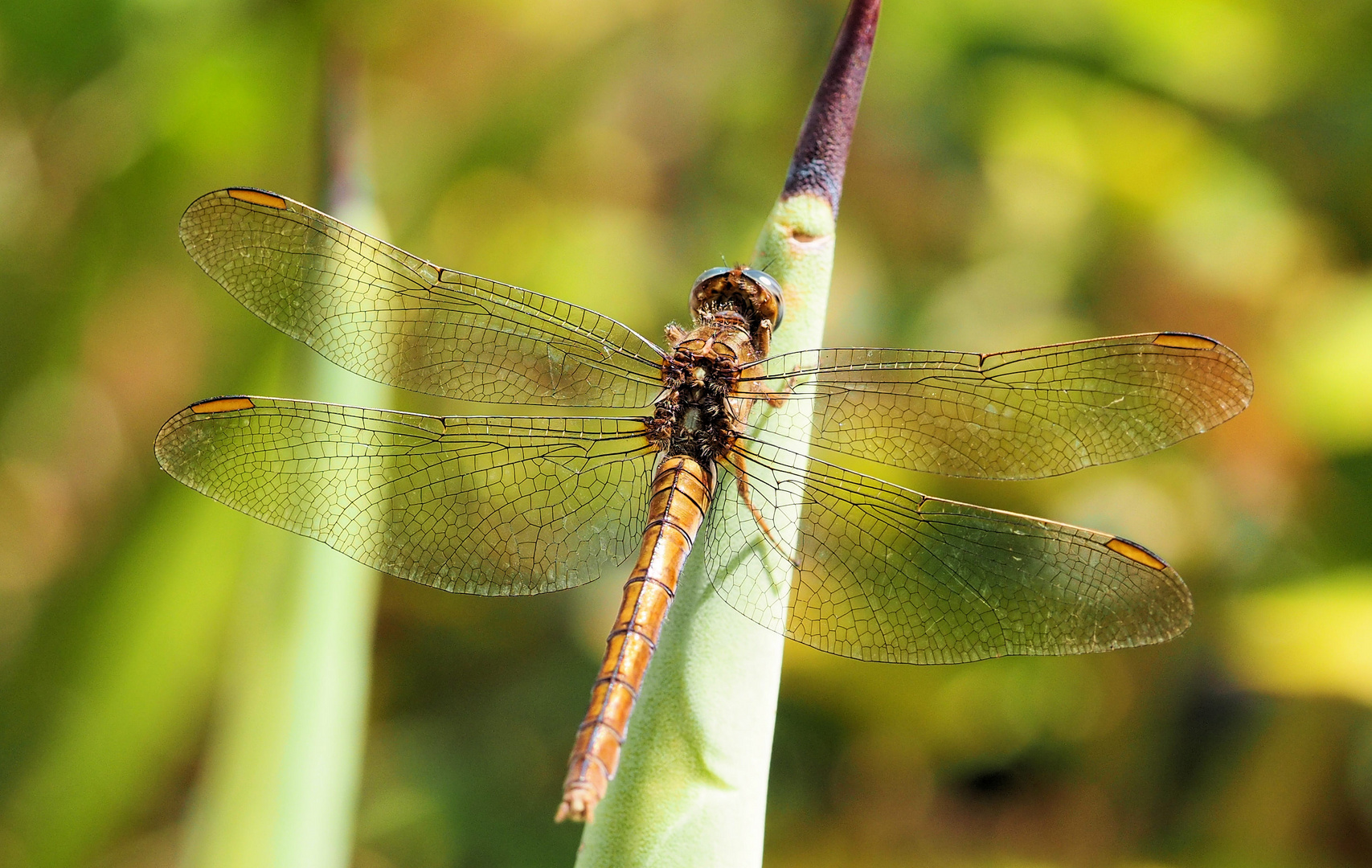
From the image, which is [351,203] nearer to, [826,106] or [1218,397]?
[826,106]

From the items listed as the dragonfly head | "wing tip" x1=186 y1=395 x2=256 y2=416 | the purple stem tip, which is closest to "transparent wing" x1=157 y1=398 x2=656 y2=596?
"wing tip" x1=186 y1=395 x2=256 y2=416

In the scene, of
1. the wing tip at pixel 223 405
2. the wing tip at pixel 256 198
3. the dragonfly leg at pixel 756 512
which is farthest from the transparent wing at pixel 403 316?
the dragonfly leg at pixel 756 512

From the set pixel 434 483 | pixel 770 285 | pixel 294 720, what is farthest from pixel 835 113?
pixel 294 720

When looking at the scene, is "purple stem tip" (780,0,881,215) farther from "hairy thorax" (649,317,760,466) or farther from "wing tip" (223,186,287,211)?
"wing tip" (223,186,287,211)

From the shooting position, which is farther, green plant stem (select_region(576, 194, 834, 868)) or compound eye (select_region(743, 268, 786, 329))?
compound eye (select_region(743, 268, 786, 329))

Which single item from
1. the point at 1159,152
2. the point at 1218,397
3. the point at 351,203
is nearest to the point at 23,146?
the point at 351,203

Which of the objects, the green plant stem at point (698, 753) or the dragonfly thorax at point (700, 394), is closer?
the green plant stem at point (698, 753)

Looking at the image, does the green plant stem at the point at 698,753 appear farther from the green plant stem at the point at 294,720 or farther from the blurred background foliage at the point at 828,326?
the blurred background foliage at the point at 828,326

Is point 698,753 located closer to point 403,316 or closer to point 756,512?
point 756,512
